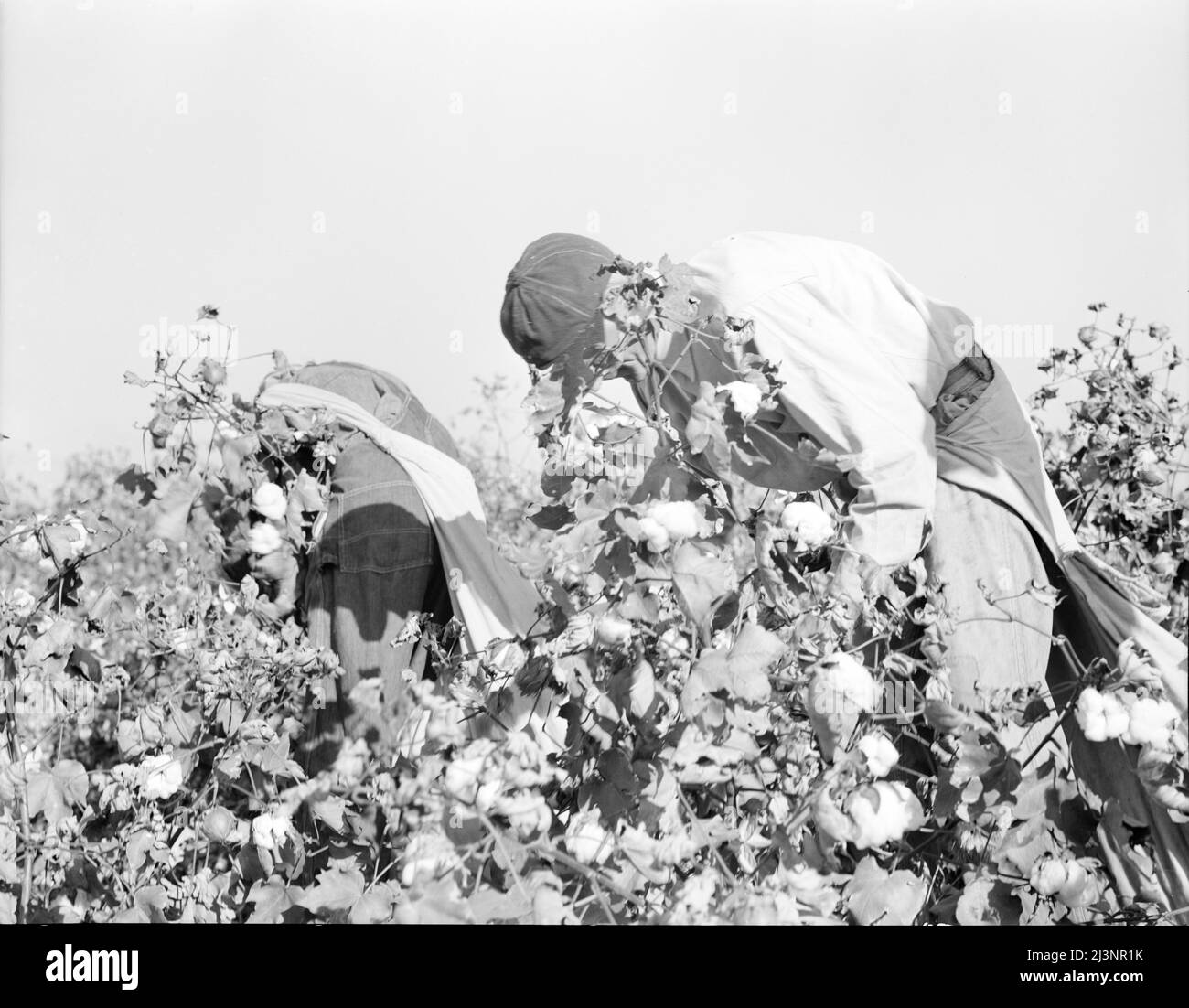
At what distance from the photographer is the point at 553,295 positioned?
6.13 feet

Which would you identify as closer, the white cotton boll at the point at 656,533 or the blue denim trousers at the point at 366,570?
the white cotton boll at the point at 656,533

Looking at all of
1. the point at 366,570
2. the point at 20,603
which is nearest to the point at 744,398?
the point at 366,570

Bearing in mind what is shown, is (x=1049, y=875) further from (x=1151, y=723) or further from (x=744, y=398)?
(x=744, y=398)

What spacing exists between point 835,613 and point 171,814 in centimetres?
102

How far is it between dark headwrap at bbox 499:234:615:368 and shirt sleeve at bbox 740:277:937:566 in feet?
0.73

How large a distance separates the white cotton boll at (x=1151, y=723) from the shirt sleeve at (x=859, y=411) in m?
0.42

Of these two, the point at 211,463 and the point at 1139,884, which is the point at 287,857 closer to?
the point at 211,463

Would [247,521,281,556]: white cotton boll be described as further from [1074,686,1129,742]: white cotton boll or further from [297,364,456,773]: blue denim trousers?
[1074,686,1129,742]: white cotton boll

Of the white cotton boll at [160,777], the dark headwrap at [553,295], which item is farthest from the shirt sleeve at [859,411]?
the white cotton boll at [160,777]

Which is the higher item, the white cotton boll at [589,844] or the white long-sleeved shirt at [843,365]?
the white long-sleeved shirt at [843,365]

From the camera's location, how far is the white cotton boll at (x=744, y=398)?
4.85 ft

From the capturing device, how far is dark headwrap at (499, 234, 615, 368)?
1.87 meters

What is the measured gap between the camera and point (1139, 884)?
5.08 feet

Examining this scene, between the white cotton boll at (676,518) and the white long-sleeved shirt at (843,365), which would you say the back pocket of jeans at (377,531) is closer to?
the white long-sleeved shirt at (843,365)
